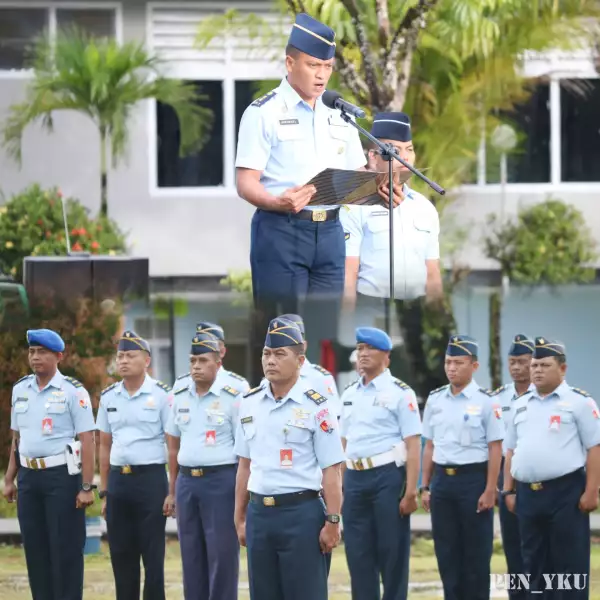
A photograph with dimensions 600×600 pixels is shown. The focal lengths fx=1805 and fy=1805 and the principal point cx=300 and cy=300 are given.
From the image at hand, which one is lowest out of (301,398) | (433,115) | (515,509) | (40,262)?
(515,509)

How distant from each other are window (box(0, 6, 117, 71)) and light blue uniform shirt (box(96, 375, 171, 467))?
19.3 ft

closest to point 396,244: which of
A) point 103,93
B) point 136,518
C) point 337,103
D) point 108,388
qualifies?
point 337,103

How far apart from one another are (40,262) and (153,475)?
1.03 metres

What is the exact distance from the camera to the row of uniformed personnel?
7.20 metres

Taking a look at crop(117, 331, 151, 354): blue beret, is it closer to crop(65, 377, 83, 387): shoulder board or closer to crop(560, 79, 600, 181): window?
crop(65, 377, 83, 387): shoulder board

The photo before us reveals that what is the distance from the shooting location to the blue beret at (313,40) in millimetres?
6719

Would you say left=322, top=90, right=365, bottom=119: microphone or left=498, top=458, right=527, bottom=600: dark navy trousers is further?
left=498, top=458, right=527, bottom=600: dark navy trousers

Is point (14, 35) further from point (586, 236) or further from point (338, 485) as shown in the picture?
point (338, 485)

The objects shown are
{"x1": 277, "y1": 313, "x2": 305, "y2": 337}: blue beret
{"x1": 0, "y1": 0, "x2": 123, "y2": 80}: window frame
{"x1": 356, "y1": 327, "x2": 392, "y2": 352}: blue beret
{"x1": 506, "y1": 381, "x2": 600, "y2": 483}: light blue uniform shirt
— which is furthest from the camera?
{"x1": 0, "y1": 0, "x2": 123, "y2": 80}: window frame

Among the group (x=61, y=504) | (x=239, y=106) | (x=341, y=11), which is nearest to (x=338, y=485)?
(x=61, y=504)

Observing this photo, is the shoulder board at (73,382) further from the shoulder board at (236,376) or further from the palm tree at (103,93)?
the palm tree at (103,93)

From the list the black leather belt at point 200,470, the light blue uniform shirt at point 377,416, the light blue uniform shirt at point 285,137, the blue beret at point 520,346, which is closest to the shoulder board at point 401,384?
the light blue uniform shirt at point 377,416

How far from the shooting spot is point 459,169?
1238 cm

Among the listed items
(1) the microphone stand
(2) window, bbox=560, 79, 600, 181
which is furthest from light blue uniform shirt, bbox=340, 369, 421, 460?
(2) window, bbox=560, 79, 600, 181
